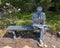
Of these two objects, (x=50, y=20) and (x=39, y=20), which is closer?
(x=39, y=20)

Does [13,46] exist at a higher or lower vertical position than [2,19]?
lower

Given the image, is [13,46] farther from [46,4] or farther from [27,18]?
[46,4]

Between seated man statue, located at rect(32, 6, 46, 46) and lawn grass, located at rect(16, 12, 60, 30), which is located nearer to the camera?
seated man statue, located at rect(32, 6, 46, 46)

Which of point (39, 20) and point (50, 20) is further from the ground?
point (39, 20)

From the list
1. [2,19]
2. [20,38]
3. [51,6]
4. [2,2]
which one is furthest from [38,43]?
[2,2]

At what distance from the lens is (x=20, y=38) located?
793 centimetres

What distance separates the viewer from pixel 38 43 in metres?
7.51

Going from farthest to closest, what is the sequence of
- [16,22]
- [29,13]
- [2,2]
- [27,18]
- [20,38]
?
[2,2], [29,13], [27,18], [16,22], [20,38]

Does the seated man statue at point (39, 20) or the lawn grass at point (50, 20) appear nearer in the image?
the seated man statue at point (39, 20)

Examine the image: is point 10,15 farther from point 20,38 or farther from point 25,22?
Answer: point 20,38

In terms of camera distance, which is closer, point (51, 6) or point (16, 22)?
point (16, 22)

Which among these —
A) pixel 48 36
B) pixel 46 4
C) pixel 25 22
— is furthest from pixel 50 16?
pixel 48 36

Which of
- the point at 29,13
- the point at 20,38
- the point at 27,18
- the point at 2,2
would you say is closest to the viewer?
the point at 20,38

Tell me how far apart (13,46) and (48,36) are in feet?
4.85
